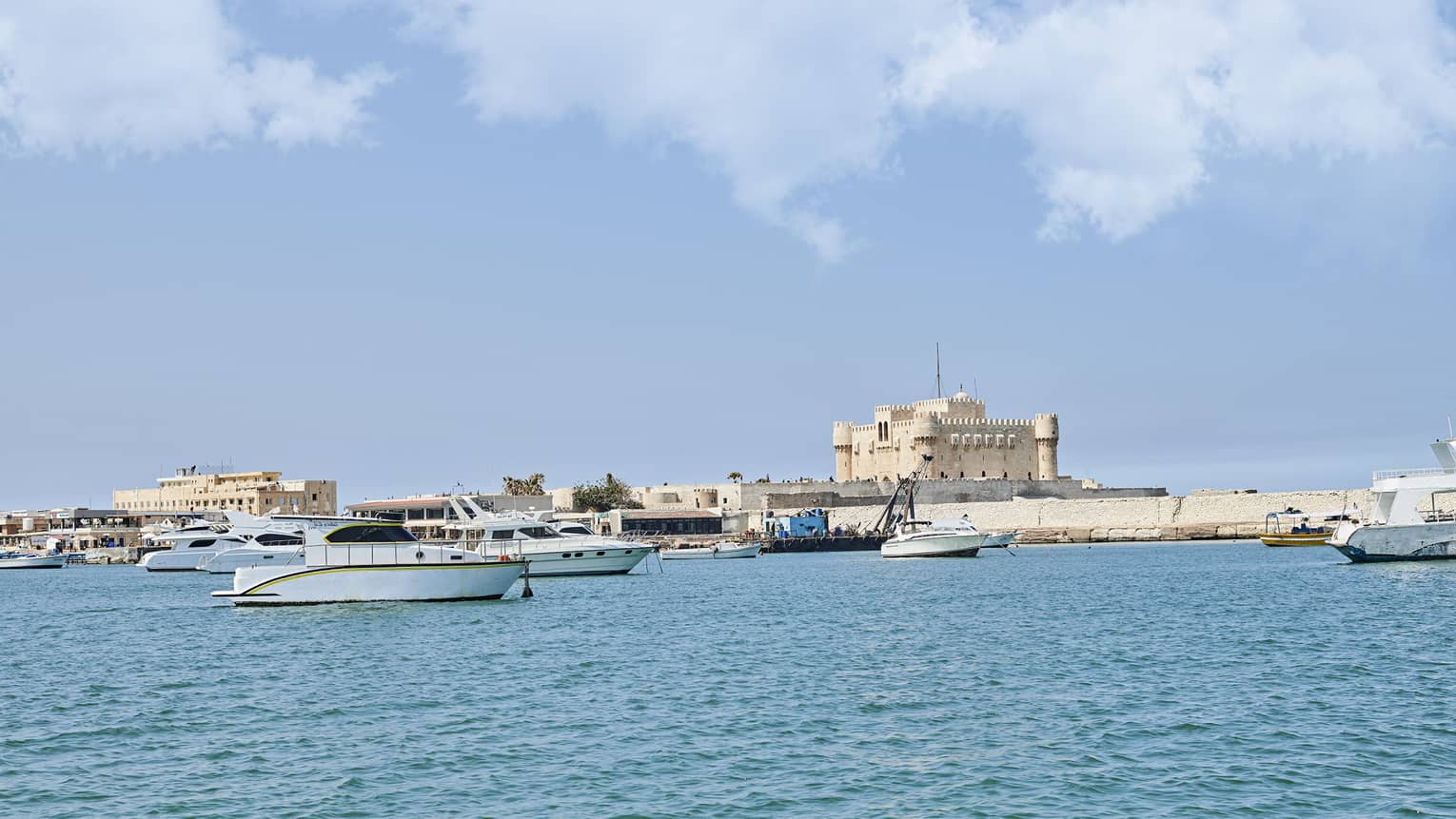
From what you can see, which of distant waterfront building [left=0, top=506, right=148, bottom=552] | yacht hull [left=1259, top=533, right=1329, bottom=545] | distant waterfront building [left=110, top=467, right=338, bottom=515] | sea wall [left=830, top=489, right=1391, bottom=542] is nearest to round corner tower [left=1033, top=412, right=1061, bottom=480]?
sea wall [left=830, top=489, right=1391, bottom=542]

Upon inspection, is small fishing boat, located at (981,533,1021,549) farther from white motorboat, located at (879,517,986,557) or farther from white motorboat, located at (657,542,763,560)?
white motorboat, located at (657,542,763,560)

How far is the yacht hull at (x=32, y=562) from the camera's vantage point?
9800 centimetres

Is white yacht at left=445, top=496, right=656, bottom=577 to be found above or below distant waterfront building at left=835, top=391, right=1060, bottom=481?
below

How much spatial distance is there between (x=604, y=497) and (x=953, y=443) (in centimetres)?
2833

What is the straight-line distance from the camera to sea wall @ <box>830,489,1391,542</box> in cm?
9819

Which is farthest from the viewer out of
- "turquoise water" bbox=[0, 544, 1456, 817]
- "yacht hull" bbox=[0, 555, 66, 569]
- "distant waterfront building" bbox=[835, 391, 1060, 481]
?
"distant waterfront building" bbox=[835, 391, 1060, 481]

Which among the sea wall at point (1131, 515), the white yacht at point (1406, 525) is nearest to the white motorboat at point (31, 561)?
the sea wall at point (1131, 515)

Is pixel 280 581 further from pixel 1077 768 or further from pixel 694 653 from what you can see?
pixel 1077 768

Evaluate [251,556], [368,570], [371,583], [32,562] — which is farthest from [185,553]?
[368,570]

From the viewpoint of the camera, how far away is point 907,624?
34.0 meters

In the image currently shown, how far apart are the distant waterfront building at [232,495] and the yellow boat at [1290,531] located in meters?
79.8

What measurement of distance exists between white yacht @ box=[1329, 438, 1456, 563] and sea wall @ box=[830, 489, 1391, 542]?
4275 centimetres

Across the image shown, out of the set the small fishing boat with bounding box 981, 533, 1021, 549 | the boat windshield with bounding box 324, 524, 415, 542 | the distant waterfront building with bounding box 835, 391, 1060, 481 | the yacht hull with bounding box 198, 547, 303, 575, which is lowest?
the small fishing boat with bounding box 981, 533, 1021, 549

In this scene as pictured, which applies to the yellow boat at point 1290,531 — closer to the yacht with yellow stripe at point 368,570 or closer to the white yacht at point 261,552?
the white yacht at point 261,552
